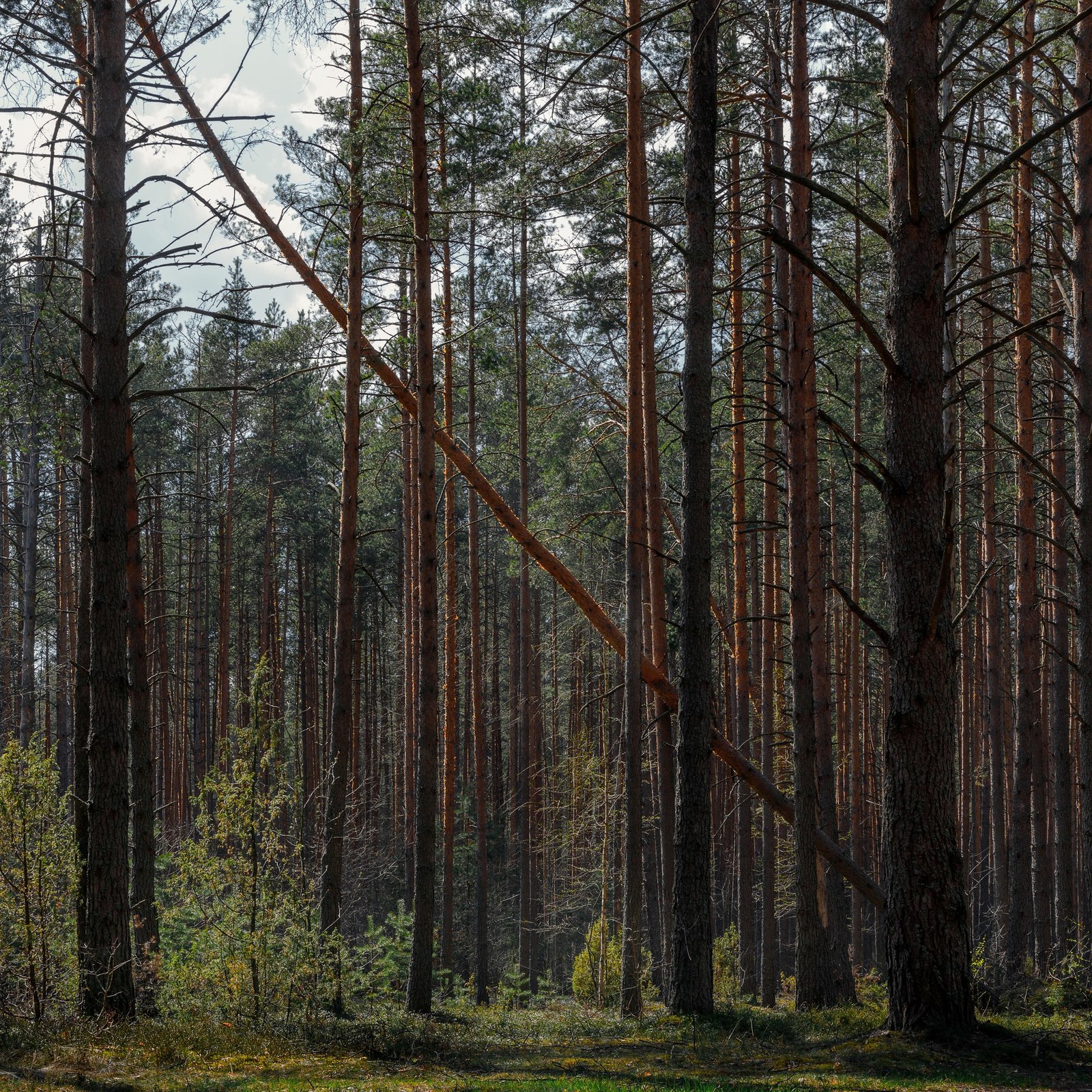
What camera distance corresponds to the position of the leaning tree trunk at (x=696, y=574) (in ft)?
26.1

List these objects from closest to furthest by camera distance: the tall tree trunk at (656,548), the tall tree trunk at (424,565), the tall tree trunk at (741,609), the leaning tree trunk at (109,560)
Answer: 1. the leaning tree trunk at (109,560)
2. the tall tree trunk at (424,565)
3. the tall tree trunk at (656,548)
4. the tall tree trunk at (741,609)

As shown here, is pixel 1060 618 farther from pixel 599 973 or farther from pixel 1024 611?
pixel 599 973

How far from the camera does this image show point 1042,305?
16.6 metres

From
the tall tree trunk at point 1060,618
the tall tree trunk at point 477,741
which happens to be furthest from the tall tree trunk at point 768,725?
the tall tree trunk at point 477,741

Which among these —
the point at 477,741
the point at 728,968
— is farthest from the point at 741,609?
the point at 728,968

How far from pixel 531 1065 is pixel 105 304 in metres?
6.18

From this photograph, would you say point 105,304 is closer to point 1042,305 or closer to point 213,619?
point 1042,305

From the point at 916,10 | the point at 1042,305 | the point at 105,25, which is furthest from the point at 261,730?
the point at 1042,305

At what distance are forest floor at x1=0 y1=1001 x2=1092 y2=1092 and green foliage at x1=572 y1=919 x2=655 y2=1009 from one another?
6581 millimetres

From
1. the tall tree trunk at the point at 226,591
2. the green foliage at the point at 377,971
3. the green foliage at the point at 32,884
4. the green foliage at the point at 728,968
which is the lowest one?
the green foliage at the point at 728,968

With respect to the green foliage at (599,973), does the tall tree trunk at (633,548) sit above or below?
above

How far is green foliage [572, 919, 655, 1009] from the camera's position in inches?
595

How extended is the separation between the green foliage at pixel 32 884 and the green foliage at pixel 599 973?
29.6 feet

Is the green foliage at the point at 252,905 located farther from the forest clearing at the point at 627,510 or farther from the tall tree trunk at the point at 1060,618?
the tall tree trunk at the point at 1060,618
